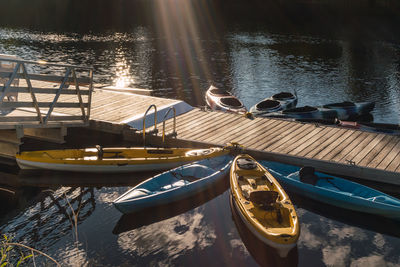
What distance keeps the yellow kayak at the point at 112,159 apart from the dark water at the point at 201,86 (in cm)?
56

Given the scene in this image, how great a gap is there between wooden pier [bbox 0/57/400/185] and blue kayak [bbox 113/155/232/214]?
1.69 meters

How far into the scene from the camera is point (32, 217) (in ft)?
42.9

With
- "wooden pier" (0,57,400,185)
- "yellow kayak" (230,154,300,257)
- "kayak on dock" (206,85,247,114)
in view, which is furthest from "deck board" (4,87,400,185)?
"kayak on dock" (206,85,247,114)

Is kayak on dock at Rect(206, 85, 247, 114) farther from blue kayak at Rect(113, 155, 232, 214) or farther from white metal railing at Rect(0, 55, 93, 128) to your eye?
white metal railing at Rect(0, 55, 93, 128)

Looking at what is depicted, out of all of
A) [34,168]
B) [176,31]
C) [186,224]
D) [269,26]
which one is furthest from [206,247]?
[269,26]

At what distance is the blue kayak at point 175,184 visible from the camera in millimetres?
12766

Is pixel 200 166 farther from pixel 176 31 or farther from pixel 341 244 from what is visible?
pixel 176 31

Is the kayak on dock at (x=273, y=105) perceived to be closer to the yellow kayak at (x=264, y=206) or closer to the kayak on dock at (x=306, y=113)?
the kayak on dock at (x=306, y=113)

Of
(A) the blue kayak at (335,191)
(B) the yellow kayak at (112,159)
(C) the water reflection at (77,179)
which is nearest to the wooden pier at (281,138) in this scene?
(A) the blue kayak at (335,191)

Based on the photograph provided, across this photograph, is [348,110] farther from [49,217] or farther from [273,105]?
[49,217]

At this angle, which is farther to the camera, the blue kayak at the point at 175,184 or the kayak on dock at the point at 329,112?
the kayak on dock at the point at 329,112

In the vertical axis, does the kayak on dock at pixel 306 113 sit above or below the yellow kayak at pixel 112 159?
below

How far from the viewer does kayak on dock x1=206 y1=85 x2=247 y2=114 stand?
2250 centimetres


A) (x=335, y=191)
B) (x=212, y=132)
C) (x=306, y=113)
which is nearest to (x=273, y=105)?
(x=306, y=113)
